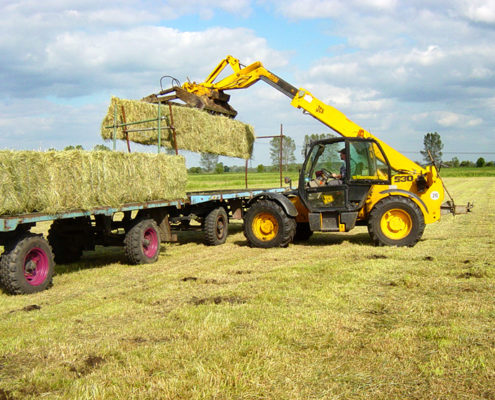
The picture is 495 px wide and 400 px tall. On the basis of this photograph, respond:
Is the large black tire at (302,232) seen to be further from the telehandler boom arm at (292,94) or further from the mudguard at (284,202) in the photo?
the telehandler boom arm at (292,94)

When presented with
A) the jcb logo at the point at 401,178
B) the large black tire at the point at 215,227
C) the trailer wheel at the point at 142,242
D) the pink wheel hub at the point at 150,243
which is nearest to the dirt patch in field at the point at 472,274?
the jcb logo at the point at 401,178

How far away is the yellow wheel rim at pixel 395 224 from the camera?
32.0 feet

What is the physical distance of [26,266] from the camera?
22.9 feet

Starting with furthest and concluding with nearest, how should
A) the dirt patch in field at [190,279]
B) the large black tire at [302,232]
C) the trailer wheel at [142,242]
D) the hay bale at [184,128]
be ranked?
the large black tire at [302,232], the hay bale at [184,128], the trailer wheel at [142,242], the dirt patch in field at [190,279]

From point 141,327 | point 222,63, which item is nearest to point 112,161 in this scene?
point 141,327

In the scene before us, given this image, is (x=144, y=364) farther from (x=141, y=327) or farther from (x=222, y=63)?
(x=222, y=63)

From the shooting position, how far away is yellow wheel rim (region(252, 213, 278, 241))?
10.7 meters

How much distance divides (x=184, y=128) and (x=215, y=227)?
2373mm

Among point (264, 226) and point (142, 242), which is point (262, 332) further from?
point (264, 226)

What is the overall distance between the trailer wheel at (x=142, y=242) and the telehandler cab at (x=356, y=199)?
2.11 m

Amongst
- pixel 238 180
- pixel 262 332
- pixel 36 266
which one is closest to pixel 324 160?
pixel 36 266

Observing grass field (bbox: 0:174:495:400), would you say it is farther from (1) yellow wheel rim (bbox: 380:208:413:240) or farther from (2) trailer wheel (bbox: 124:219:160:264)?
(1) yellow wheel rim (bbox: 380:208:413:240)

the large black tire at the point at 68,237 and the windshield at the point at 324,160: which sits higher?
the windshield at the point at 324,160

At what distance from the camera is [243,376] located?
3664 millimetres
